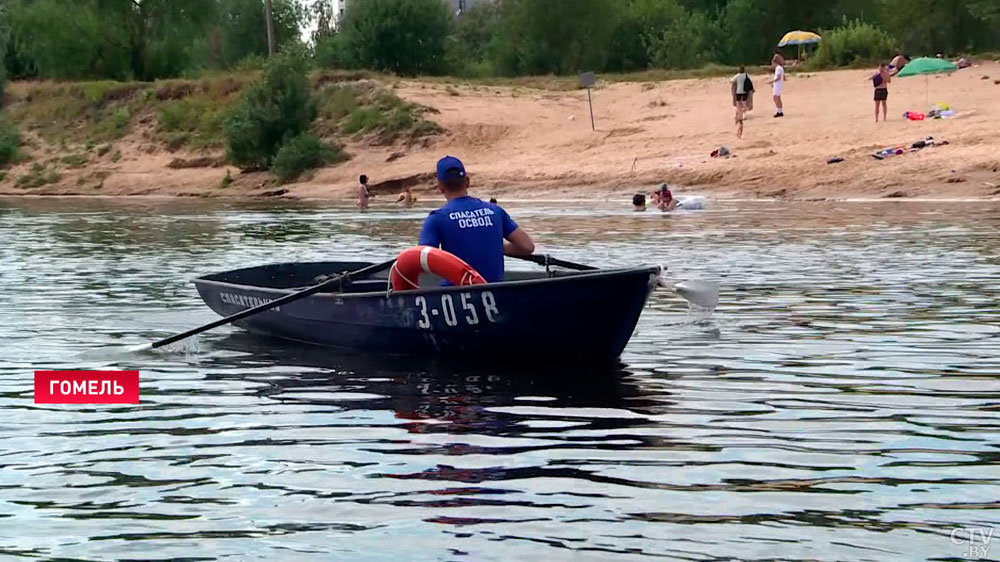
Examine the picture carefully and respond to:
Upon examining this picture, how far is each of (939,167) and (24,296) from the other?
1929 centimetres

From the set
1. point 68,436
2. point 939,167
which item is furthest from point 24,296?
point 939,167

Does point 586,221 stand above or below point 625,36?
below

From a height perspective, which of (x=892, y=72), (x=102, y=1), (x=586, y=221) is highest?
(x=102, y=1)

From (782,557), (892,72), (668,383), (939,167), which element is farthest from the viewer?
(892,72)

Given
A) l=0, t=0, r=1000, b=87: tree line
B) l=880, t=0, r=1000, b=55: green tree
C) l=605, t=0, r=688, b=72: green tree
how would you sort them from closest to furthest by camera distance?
l=880, t=0, r=1000, b=55: green tree
l=0, t=0, r=1000, b=87: tree line
l=605, t=0, r=688, b=72: green tree

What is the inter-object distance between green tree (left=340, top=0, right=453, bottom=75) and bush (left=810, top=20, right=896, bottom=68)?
16.9m

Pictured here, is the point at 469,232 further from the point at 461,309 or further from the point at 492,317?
the point at 492,317

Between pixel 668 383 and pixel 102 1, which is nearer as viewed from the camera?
pixel 668 383

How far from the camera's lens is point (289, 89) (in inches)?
1827

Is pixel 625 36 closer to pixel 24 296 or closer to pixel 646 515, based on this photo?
pixel 24 296

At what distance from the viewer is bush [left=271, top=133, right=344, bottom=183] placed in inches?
1714

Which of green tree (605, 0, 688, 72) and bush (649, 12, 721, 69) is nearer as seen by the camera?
bush (649, 12, 721, 69)

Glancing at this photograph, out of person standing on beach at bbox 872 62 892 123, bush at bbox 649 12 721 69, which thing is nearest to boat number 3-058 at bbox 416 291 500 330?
person standing on beach at bbox 872 62 892 123
